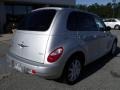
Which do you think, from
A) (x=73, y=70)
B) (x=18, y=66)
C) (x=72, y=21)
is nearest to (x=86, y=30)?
(x=72, y=21)

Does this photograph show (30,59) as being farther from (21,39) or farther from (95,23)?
(95,23)

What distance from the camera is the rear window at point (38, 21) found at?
14.7 feet

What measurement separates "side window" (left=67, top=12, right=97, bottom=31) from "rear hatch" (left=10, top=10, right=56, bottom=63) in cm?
48

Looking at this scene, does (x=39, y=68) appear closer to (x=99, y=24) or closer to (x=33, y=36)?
(x=33, y=36)

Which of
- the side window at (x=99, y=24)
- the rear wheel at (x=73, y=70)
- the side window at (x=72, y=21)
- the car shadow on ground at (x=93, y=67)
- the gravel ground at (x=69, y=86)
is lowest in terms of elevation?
the car shadow on ground at (x=93, y=67)

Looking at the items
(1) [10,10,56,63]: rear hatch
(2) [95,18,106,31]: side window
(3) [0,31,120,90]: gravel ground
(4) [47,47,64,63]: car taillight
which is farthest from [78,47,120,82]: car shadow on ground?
(1) [10,10,56,63]: rear hatch

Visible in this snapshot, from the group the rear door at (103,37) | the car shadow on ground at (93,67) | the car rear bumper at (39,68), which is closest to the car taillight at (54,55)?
the car rear bumper at (39,68)

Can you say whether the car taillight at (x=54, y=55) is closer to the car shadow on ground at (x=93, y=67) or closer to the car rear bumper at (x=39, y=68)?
the car rear bumper at (x=39, y=68)

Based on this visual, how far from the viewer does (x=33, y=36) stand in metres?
4.47

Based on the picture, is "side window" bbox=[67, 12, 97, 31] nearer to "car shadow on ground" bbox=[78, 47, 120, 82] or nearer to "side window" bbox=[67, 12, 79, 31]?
"side window" bbox=[67, 12, 79, 31]

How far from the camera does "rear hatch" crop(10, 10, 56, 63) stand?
4.32 meters

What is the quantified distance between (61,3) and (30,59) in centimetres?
1904

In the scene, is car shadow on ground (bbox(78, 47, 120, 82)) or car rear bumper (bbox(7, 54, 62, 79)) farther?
car shadow on ground (bbox(78, 47, 120, 82))

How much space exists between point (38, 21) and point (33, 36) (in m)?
0.42
